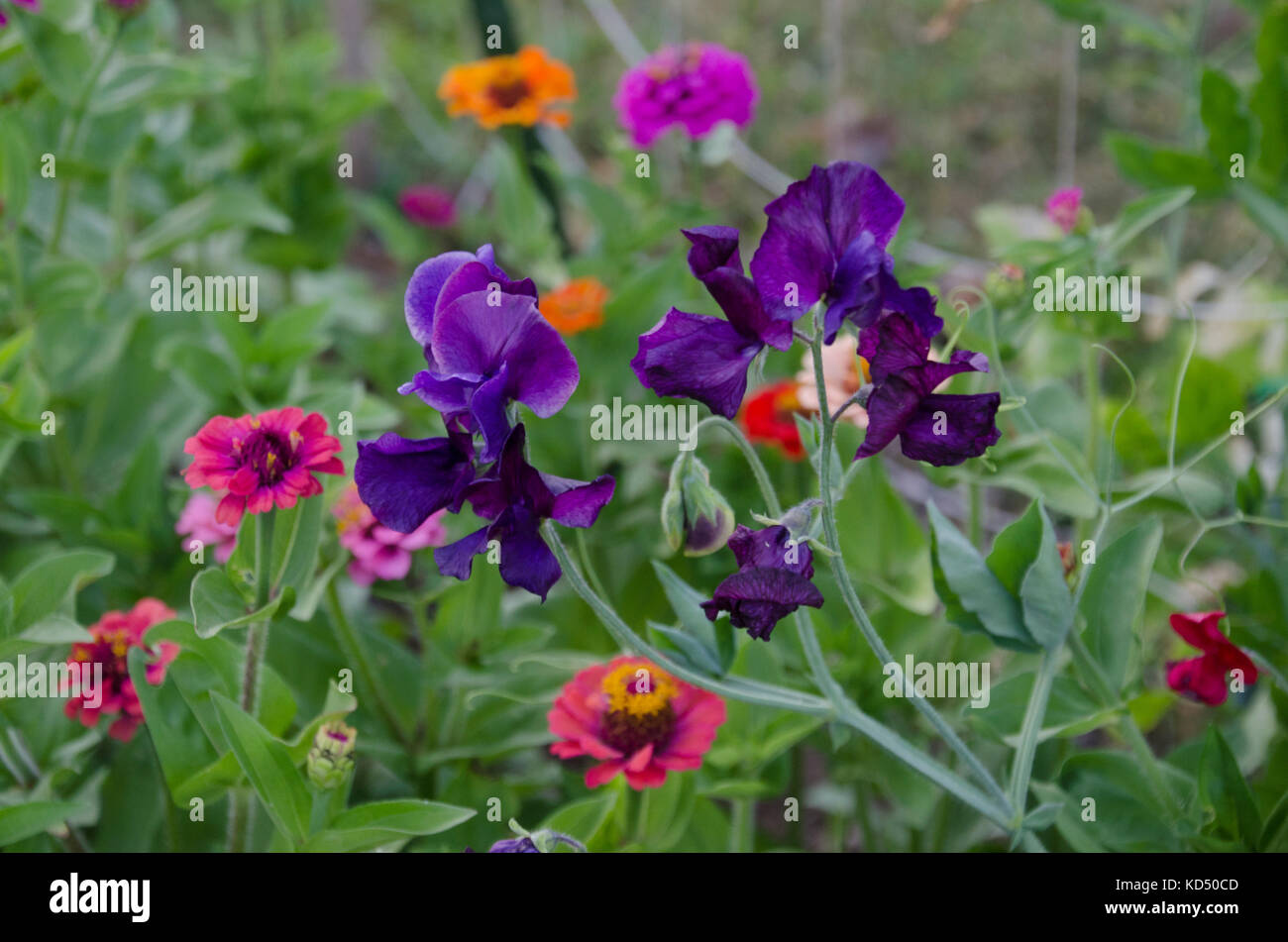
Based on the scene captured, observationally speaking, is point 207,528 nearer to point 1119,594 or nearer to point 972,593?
point 972,593

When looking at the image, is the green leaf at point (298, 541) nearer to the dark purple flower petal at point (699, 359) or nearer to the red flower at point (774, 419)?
the dark purple flower petal at point (699, 359)

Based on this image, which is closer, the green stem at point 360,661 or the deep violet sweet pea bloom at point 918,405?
the deep violet sweet pea bloom at point 918,405

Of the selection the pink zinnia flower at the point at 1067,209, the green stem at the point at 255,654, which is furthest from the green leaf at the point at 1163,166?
the green stem at the point at 255,654

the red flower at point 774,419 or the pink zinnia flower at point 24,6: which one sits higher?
the pink zinnia flower at point 24,6

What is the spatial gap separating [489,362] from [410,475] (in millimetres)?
88

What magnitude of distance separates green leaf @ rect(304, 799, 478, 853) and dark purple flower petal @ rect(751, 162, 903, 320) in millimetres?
450

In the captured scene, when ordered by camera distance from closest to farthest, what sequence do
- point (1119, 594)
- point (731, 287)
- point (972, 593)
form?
1. point (731, 287)
2. point (972, 593)
3. point (1119, 594)

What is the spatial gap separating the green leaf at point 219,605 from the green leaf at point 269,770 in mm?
65

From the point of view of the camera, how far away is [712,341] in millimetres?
737

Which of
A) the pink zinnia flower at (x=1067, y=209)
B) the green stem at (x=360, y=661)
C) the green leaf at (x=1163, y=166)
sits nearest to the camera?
the green stem at (x=360, y=661)

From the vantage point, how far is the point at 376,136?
342 cm

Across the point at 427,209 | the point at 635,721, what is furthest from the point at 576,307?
the point at 427,209

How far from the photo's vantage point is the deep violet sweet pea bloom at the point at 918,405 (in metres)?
0.72
